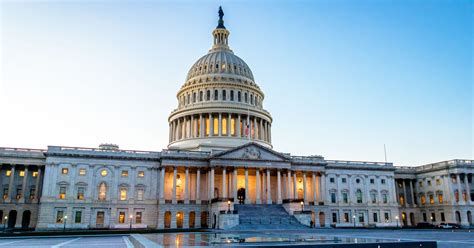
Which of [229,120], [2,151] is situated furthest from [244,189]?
[2,151]

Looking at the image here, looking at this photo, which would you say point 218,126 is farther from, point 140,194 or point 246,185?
point 140,194

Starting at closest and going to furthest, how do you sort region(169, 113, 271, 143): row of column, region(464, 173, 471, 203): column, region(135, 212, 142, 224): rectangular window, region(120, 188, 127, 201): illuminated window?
region(135, 212, 142, 224): rectangular window, region(120, 188, 127, 201): illuminated window, region(464, 173, 471, 203): column, region(169, 113, 271, 143): row of column

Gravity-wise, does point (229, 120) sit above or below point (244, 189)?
above

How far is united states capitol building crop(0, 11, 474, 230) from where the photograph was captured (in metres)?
68.1

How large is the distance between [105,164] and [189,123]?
2720cm

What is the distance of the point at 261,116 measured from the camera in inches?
3789

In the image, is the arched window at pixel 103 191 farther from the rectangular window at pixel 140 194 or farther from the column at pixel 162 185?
the column at pixel 162 185

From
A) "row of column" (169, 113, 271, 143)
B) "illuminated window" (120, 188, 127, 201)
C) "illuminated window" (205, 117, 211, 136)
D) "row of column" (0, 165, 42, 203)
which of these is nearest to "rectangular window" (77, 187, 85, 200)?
"illuminated window" (120, 188, 127, 201)

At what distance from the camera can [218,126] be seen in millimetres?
90625

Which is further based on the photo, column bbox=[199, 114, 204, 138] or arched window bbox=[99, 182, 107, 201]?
column bbox=[199, 114, 204, 138]

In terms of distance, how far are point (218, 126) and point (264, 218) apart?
3288 centimetres

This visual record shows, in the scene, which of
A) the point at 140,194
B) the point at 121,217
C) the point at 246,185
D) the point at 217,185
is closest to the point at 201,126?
the point at 217,185

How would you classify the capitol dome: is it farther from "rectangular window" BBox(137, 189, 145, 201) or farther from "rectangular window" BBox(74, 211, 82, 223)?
A: "rectangular window" BBox(74, 211, 82, 223)

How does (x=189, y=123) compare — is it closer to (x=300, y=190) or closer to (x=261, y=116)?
(x=261, y=116)
